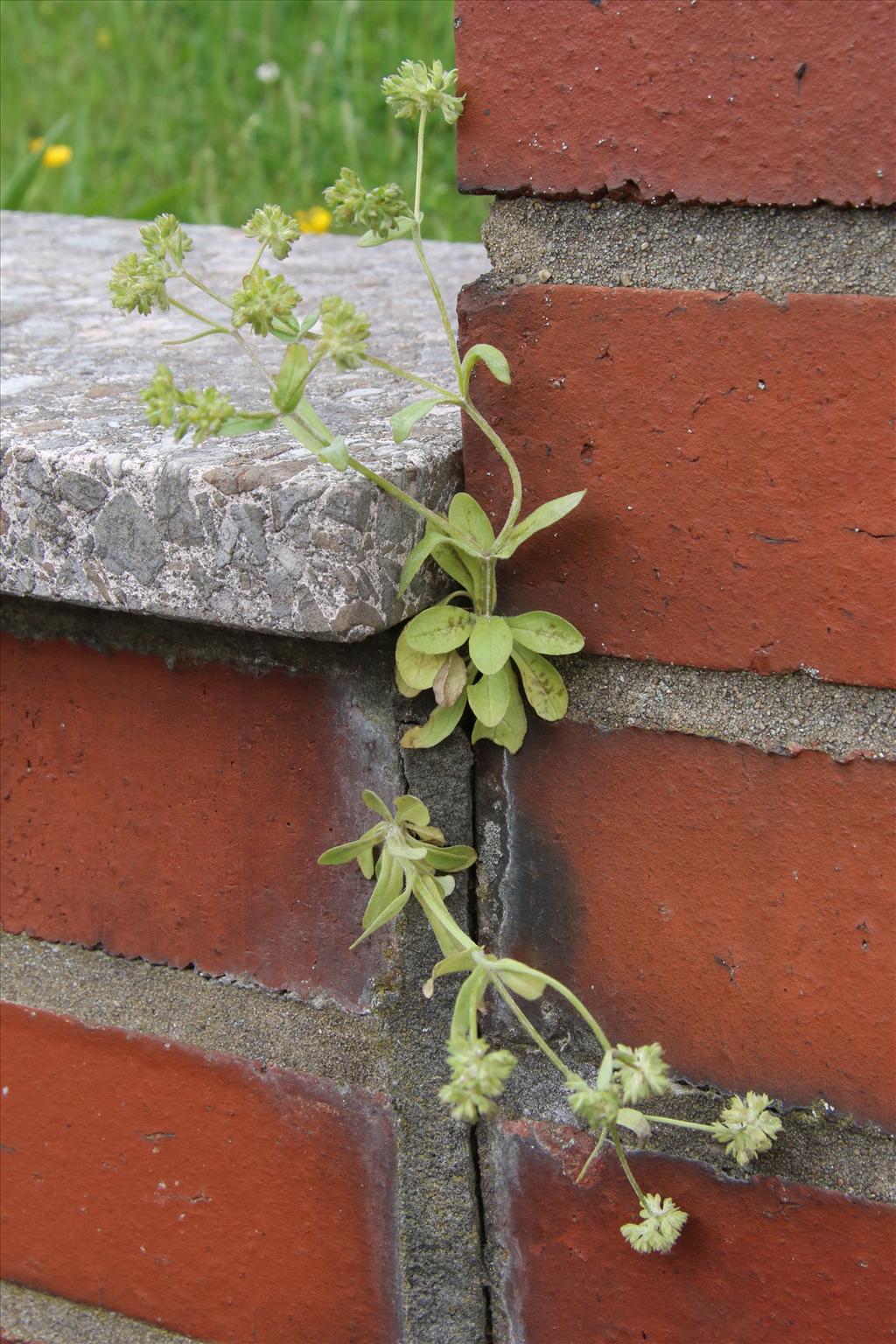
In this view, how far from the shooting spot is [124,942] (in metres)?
0.84

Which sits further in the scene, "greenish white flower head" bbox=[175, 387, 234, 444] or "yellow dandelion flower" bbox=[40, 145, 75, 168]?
"yellow dandelion flower" bbox=[40, 145, 75, 168]

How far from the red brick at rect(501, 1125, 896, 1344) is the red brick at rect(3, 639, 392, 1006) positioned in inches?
5.9

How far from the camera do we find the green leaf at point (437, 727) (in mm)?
691

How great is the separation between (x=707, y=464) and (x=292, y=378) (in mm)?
180

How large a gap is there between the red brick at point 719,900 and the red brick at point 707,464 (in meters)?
0.06

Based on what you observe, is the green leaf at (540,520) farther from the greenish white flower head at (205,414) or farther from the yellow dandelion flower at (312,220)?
the yellow dandelion flower at (312,220)

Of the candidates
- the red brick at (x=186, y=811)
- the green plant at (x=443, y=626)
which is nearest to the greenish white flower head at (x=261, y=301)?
the green plant at (x=443, y=626)

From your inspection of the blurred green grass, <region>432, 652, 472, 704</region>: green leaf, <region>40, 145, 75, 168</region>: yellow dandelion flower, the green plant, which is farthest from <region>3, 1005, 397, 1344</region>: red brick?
<region>40, 145, 75, 168</region>: yellow dandelion flower

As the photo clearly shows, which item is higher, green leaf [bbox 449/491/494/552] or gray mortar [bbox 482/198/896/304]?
gray mortar [bbox 482/198/896/304]

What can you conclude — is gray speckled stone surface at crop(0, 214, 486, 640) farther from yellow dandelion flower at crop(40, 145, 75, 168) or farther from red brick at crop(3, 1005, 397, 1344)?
yellow dandelion flower at crop(40, 145, 75, 168)

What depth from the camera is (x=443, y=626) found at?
658mm

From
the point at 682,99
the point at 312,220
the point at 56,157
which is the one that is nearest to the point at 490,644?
the point at 682,99

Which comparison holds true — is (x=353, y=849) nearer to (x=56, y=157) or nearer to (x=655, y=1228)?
(x=655, y=1228)

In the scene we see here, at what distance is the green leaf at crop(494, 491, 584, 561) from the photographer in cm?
62
